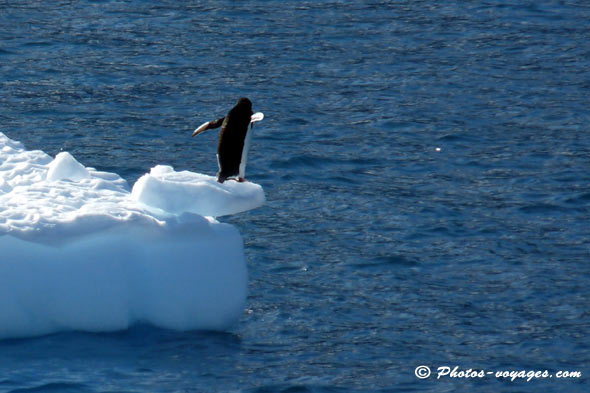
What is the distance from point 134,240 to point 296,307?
7.32ft

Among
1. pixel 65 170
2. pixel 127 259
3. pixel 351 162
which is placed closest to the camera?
pixel 127 259

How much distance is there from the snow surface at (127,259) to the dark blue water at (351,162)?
191 mm

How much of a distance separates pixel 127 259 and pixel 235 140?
5.23ft

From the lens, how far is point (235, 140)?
10.5m

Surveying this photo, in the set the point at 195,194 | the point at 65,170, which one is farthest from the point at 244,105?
the point at 65,170

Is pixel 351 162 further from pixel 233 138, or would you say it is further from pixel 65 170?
pixel 65 170

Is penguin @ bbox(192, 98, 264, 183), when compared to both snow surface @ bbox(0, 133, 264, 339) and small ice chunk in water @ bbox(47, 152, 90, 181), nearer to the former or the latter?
snow surface @ bbox(0, 133, 264, 339)

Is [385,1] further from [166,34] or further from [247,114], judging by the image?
[247,114]

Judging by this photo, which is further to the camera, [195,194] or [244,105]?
[244,105]

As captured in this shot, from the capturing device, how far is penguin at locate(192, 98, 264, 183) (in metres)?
10.4
